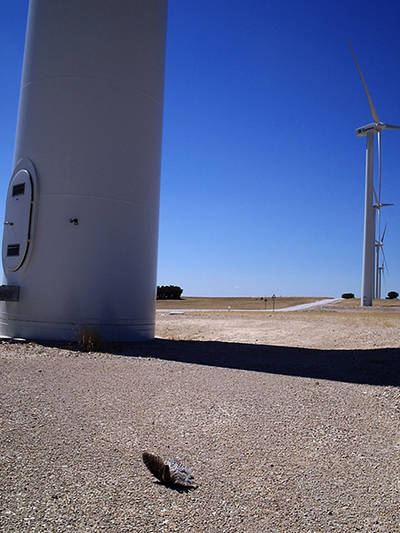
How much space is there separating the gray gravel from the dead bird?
65mm

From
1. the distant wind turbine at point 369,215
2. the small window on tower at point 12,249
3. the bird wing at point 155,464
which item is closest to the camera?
the bird wing at point 155,464

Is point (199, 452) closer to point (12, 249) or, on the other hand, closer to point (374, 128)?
point (12, 249)

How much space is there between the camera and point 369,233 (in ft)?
133

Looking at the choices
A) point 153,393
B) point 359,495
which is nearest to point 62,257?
point 153,393

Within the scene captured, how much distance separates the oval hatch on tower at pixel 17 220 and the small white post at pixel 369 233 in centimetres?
3311

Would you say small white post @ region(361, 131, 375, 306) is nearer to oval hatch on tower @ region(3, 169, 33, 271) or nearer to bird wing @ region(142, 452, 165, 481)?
oval hatch on tower @ region(3, 169, 33, 271)

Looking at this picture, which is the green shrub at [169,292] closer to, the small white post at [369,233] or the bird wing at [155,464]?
the small white post at [369,233]

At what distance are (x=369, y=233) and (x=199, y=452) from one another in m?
39.3

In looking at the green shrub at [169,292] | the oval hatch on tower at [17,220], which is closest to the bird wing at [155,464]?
the oval hatch on tower at [17,220]

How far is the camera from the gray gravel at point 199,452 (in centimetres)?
309

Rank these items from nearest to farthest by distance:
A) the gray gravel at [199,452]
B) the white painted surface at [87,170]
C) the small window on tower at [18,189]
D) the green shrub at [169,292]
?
1. the gray gravel at [199,452]
2. the white painted surface at [87,170]
3. the small window on tower at [18,189]
4. the green shrub at [169,292]

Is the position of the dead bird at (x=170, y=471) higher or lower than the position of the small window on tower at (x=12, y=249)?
lower

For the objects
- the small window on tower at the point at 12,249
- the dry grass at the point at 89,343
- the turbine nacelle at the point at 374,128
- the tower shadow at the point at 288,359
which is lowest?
the tower shadow at the point at 288,359

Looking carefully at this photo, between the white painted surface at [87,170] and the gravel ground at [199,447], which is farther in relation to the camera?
the white painted surface at [87,170]
